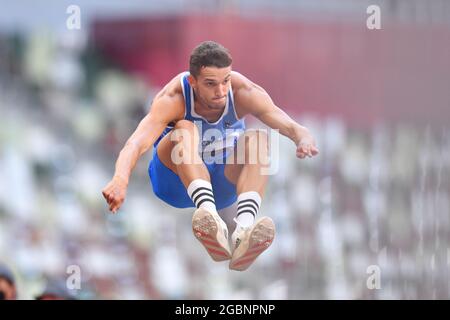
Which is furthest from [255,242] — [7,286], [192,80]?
[7,286]

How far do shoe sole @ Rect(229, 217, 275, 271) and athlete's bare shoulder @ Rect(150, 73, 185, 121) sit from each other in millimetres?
713

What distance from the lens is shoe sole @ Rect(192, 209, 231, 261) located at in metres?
6.11

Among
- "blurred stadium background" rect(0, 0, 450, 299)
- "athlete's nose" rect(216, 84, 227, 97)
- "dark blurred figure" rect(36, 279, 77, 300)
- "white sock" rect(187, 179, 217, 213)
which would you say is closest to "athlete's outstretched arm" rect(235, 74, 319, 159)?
"athlete's nose" rect(216, 84, 227, 97)

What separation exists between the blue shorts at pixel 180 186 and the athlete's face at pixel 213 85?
501mm

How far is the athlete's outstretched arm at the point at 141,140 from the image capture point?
5758 millimetres

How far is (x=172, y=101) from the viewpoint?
629cm

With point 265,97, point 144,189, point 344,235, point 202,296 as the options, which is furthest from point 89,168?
point 265,97

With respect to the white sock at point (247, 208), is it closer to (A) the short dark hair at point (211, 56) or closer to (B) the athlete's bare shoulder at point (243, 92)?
(B) the athlete's bare shoulder at point (243, 92)

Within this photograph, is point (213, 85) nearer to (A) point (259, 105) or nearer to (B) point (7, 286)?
(A) point (259, 105)

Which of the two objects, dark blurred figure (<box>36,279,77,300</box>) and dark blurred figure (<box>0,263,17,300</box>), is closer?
dark blurred figure (<box>36,279,77,300</box>)

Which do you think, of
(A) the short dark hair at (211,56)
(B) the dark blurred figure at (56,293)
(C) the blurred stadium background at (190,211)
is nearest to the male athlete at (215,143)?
(A) the short dark hair at (211,56)

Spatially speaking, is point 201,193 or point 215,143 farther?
point 215,143

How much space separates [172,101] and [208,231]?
71 centimetres

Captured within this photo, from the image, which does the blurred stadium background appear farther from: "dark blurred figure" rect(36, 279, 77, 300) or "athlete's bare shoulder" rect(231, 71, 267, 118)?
"athlete's bare shoulder" rect(231, 71, 267, 118)
